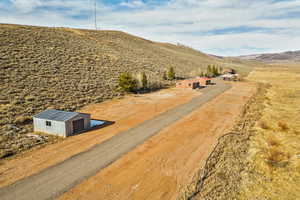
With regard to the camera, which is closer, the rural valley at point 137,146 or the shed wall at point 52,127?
the rural valley at point 137,146

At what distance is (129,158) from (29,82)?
26735 millimetres

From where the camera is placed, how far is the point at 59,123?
704 inches

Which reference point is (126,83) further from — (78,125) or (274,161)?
(274,161)

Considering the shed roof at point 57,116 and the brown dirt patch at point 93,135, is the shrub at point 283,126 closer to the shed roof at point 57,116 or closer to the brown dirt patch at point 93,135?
the brown dirt patch at point 93,135

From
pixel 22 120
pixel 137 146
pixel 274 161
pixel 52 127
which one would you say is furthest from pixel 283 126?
pixel 22 120

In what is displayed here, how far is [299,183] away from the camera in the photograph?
10.7 meters

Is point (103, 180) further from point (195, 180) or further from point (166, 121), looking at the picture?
point (166, 121)

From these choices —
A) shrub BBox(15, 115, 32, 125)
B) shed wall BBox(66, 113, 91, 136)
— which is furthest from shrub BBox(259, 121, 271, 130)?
shrub BBox(15, 115, 32, 125)

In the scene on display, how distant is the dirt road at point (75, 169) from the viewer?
33.6 feet

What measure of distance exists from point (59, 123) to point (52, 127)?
1079mm

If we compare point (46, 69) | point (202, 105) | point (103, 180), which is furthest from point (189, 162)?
point (46, 69)

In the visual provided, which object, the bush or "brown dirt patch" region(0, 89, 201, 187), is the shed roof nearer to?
"brown dirt patch" region(0, 89, 201, 187)

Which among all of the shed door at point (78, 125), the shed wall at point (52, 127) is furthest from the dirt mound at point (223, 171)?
the shed wall at point (52, 127)

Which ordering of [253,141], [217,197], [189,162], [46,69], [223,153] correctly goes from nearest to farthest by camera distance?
1. [217,197]
2. [189,162]
3. [223,153]
4. [253,141]
5. [46,69]
